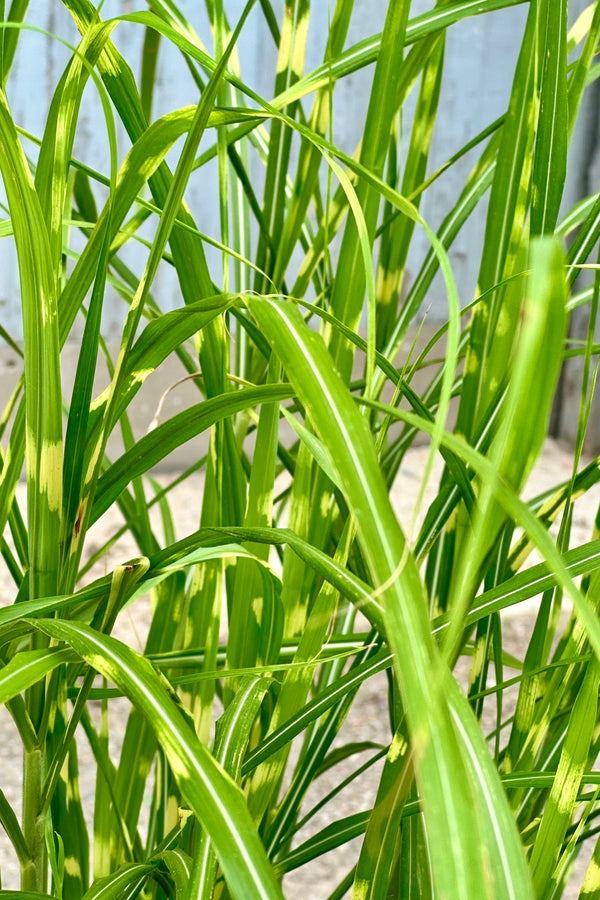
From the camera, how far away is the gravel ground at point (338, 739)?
2.69 feet

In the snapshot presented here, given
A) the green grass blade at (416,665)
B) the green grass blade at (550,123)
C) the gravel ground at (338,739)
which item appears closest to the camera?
the green grass blade at (416,665)

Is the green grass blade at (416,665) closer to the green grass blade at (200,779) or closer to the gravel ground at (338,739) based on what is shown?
the green grass blade at (200,779)

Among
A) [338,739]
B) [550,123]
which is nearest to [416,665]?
[550,123]

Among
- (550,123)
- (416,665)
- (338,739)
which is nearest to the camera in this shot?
(416,665)

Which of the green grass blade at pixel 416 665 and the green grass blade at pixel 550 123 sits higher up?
the green grass blade at pixel 550 123

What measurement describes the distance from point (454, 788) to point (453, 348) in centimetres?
7

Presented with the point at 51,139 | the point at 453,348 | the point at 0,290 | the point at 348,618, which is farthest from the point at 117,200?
the point at 0,290

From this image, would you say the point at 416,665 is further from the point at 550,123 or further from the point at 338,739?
the point at 338,739

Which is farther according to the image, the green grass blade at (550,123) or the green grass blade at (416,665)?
the green grass blade at (550,123)

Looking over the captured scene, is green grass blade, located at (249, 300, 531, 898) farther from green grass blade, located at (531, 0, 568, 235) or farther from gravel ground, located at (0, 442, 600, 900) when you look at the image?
gravel ground, located at (0, 442, 600, 900)

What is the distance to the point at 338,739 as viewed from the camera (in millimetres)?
1057

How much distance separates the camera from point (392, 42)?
0.32 meters

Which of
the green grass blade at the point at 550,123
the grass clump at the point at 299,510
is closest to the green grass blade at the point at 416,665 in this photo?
the grass clump at the point at 299,510

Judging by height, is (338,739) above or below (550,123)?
below
